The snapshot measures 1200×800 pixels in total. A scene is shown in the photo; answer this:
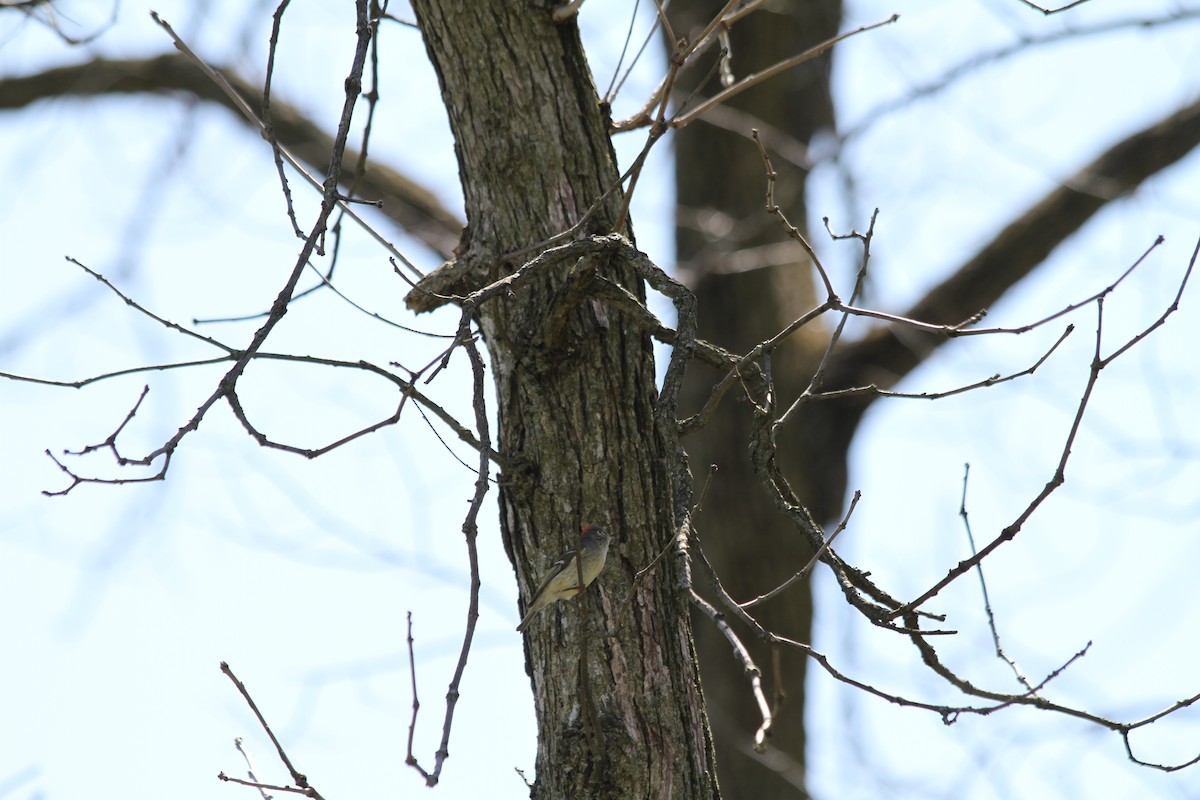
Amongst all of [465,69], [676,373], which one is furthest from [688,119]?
[676,373]

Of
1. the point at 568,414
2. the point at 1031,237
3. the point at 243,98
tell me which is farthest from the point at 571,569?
the point at 243,98

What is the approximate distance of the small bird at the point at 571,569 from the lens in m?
2.50

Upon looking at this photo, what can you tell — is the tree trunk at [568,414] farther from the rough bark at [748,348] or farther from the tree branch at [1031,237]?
the tree branch at [1031,237]

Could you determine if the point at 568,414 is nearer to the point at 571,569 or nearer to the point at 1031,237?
the point at 571,569

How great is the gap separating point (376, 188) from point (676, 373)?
458cm

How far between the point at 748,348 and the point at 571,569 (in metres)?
4.24

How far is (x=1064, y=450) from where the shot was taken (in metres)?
2.09

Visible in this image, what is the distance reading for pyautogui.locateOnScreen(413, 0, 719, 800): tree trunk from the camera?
2547 millimetres

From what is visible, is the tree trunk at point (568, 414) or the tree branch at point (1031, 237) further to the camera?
the tree branch at point (1031, 237)

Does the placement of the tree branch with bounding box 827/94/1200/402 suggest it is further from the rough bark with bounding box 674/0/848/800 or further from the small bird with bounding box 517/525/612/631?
the small bird with bounding box 517/525/612/631

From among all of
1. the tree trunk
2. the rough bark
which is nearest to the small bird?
the tree trunk

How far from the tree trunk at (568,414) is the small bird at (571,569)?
5cm

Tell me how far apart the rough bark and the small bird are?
141 inches

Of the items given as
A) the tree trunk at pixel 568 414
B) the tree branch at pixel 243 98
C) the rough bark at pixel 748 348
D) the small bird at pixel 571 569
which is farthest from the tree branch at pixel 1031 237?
the small bird at pixel 571 569
